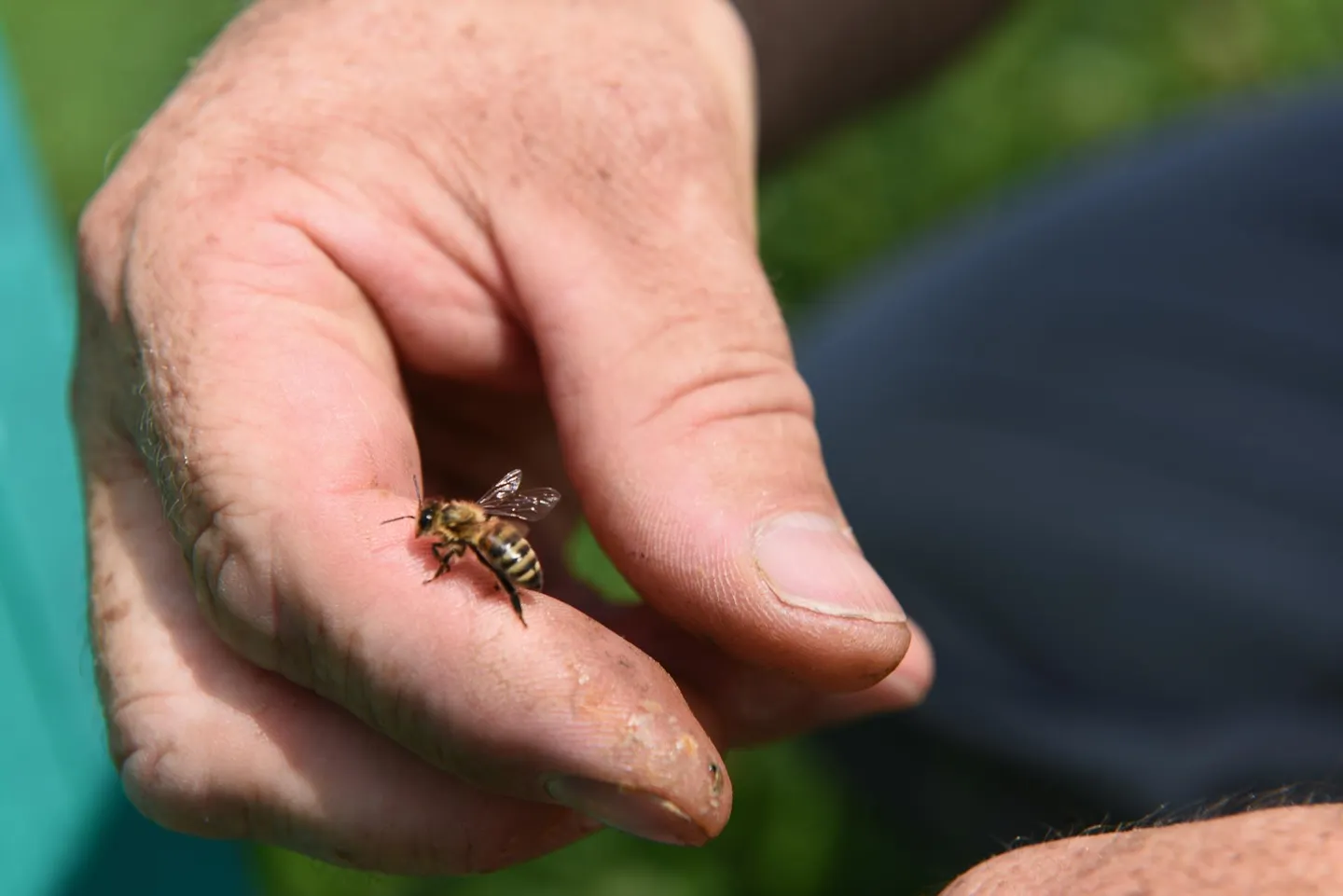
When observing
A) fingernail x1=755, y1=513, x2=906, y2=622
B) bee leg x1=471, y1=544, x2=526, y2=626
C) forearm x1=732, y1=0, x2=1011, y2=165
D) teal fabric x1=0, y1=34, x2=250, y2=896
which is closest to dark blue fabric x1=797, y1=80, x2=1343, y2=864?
forearm x1=732, y1=0, x2=1011, y2=165

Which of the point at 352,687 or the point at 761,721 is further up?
the point at 352,687

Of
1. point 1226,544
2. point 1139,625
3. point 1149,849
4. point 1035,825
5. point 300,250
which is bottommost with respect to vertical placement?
point 1035,825

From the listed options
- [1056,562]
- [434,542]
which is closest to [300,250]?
[434,542]

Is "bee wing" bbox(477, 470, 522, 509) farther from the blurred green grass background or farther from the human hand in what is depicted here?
the blurred green grass background

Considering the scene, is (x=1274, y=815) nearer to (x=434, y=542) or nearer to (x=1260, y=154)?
(x=434, y=542)

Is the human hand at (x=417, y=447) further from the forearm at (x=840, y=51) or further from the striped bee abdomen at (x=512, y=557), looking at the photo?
the forearm at (x=840, y=51)

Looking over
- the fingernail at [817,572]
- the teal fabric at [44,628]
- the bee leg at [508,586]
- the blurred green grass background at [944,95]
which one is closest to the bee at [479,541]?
the bee leg at [508,586]

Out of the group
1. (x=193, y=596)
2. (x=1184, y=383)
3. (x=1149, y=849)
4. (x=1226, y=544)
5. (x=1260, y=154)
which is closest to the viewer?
(x=1149, y=849)

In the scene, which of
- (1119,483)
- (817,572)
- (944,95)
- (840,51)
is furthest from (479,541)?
(944,95)
